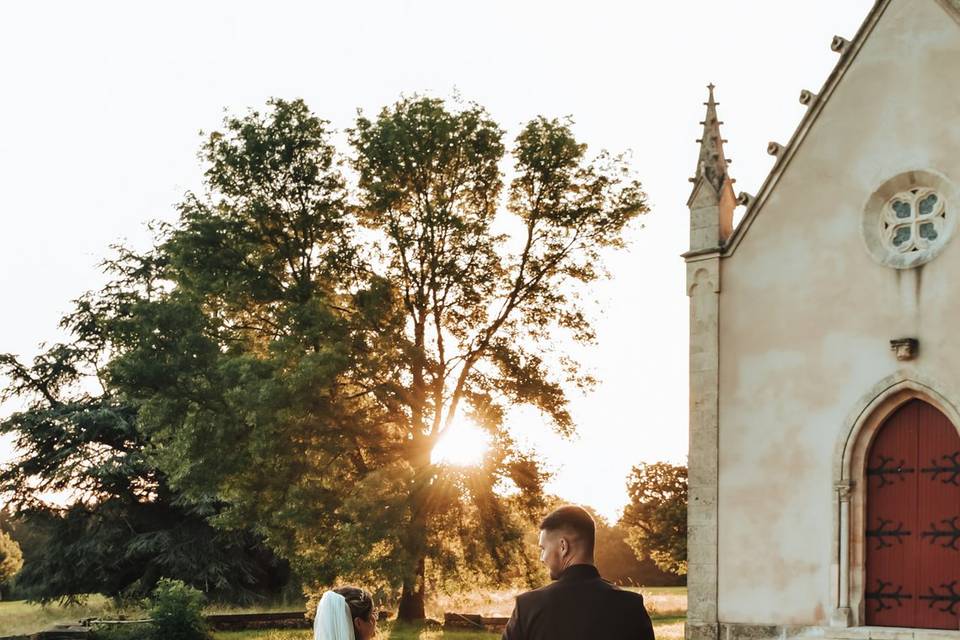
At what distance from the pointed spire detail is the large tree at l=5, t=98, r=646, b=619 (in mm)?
9798

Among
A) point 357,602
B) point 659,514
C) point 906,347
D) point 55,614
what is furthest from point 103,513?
point 357,602

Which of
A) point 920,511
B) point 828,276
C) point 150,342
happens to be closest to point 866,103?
→ point 828,276

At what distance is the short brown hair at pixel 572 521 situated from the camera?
451 cm

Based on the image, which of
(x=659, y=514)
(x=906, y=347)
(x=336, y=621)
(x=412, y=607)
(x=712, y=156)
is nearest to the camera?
(x=336, y=621)

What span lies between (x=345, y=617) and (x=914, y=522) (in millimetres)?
11391

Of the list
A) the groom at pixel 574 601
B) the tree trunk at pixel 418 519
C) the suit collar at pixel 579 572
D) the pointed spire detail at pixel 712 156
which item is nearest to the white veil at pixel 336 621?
the groom at pixel 574 601

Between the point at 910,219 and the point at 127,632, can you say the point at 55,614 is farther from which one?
the point at 910,219

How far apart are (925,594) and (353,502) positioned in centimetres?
1252

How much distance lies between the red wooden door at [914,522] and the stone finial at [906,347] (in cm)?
66

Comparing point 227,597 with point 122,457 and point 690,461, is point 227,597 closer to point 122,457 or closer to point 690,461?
point 122,457

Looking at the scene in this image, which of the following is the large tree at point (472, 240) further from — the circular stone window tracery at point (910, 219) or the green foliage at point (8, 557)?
the green foliage at point (8, 557)

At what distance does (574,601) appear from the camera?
4.46 m

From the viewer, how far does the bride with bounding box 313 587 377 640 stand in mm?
5453

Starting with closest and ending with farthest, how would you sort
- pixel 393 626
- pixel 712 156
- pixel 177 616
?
pixel 712 156
pixel 177 616
pixel 393 626
